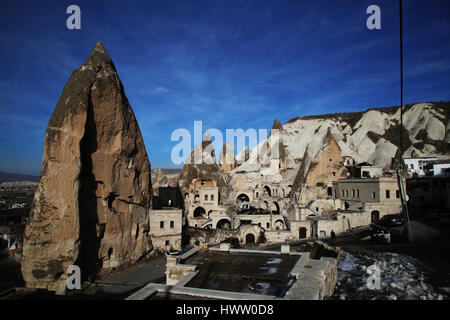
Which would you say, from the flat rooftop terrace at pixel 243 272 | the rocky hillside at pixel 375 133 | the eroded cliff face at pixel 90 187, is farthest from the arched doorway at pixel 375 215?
the rocky hillside at pixel 375 133

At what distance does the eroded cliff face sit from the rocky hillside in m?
34.8

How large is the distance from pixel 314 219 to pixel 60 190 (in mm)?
23414

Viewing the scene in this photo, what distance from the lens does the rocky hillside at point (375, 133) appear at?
59000 mm

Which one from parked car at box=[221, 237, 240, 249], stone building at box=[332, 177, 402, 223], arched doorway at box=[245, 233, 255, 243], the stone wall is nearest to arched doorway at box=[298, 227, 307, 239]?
the stone wall

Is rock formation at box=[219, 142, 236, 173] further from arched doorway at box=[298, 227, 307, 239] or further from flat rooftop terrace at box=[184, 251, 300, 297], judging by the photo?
flat rooftop terrace at box=[184, 251, 300, 297]

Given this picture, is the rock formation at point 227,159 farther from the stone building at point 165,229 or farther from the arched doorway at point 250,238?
the stone building at point 165,229

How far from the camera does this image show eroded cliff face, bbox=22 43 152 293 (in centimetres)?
2152

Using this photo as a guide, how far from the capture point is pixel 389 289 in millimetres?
9609

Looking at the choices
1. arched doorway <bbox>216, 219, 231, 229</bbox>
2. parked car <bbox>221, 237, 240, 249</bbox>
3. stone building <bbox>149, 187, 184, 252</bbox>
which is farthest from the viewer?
arched doorway <bbox>216, 219, 231, 229</bbox>

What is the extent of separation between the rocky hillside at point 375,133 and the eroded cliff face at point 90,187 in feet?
114

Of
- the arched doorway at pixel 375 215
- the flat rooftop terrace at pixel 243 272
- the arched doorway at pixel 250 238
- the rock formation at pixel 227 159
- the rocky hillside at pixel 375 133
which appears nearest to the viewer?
the flat rooftop terrace at pixel 243 272

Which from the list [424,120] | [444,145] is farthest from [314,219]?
[424,120]
